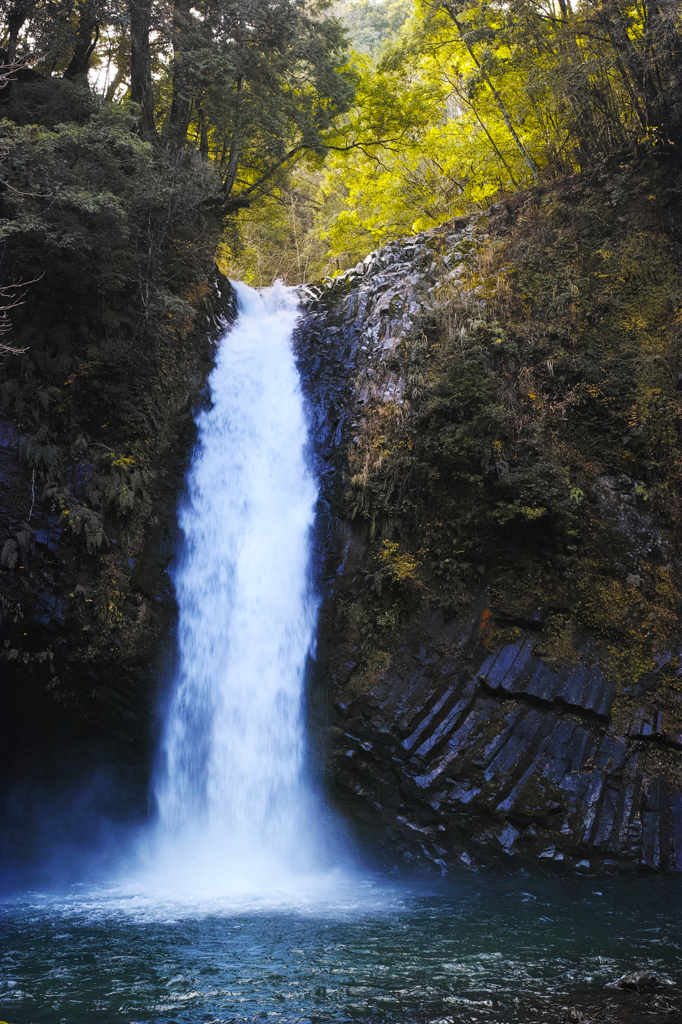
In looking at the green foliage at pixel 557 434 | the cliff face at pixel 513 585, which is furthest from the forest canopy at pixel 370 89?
the cliff face at pixel 513 585

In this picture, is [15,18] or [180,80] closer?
[15,18]

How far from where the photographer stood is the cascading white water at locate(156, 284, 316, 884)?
7.68 metres

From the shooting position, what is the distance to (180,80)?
12055 mm

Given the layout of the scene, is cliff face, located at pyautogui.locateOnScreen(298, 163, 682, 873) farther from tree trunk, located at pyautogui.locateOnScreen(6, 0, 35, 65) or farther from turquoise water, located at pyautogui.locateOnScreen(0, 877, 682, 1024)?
tree trunk, located at pyautogui.locateOnScreen(6, 0, 35, 65)

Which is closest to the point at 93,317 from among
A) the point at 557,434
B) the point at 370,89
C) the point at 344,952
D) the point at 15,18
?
the point at 15,18

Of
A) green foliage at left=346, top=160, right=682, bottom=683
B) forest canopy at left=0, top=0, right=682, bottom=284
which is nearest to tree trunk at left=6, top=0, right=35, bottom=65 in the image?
forest canopy at left=0, top=0, right=682, bottom=284

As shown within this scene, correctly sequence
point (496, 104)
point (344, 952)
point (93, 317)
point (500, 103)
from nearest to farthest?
1. point (344, 952)
2. point (93, 317)
3. point (500, 103)
4. point (496, 104)

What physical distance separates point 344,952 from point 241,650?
14.1 ft

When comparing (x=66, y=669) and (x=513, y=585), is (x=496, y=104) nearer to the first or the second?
(x=513, y=585)

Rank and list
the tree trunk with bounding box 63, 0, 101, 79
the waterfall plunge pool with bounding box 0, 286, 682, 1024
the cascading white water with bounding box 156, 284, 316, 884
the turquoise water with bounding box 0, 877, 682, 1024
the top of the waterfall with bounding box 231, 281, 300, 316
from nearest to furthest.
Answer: the turquoise water with bounding box 0, 877, 682, 1024
the waterfall plunge pool with bounding box 0, 286, 682, 1024
the cascading white water with bounding box 156, 284, 316, 884
the tree trunk with bounding box 63, 0, 101, 79
the top of the waterfall with bounding box 231, 281, 300, 316

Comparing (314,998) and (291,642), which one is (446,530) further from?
(314,998)

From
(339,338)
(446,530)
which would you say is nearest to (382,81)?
(339,338)

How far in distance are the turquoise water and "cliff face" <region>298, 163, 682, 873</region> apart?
83 cm

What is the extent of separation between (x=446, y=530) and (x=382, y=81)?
12507 millimetres
